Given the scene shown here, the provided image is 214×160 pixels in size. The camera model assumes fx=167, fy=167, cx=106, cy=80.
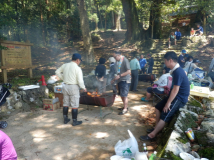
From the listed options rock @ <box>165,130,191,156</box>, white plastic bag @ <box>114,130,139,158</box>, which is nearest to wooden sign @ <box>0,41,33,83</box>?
white plastic bag @ <box>114,130,139,158</box>

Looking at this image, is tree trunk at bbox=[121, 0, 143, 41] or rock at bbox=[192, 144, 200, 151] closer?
rock at bbox=[192, 144, 200, 151]

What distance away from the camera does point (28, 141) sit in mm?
4035

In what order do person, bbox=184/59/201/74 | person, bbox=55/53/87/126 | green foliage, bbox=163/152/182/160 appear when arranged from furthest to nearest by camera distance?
person, bbox=184/59/201/74
person, bbox=55/53/87/126
green foliage, bbox=163/152/182/160

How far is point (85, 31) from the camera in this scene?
44.9ft

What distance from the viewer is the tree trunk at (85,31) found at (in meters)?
13.2

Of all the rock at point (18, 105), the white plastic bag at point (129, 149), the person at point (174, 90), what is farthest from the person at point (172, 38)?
the white plastic bag at point (129, 149)

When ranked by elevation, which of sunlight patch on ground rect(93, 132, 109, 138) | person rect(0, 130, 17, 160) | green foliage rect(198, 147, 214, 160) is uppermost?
person rect(0, 130, 17, 160)

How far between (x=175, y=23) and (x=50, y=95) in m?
20.7

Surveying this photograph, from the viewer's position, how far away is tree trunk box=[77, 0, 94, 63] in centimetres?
1320

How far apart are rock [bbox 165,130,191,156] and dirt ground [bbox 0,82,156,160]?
36.5 inches

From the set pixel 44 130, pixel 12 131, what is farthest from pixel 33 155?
pixel 12 131

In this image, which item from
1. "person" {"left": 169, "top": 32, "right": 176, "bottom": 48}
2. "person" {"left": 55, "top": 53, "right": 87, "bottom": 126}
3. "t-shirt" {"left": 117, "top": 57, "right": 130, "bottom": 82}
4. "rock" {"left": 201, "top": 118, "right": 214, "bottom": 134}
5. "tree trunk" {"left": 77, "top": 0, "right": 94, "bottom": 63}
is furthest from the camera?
"person" {"left": 169, "top": 32, "right": 176, "bottom": 48}

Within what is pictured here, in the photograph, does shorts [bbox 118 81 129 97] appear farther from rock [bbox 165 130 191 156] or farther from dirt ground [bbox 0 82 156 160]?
rock [bbox 165 130 191 156]

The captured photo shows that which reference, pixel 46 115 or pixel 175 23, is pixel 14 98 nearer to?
pixel 46 115
